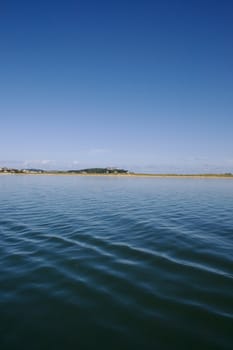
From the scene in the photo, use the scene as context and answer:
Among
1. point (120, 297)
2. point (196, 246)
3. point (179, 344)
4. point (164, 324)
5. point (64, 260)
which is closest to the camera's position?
point (179, 344)

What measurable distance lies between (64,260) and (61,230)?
4.33 metres

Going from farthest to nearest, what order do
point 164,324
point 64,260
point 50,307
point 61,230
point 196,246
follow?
1. point 61,230
2. point 196,246
3. point 64,260
4. point 50,307
5. point 164,324

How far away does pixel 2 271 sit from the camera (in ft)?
23.9

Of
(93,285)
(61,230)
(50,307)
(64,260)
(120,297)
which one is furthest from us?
(61,230)

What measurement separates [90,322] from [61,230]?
7.82m

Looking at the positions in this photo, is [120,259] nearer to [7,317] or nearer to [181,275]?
[181,275]

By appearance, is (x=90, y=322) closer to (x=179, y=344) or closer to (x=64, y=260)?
(x=179, y=344)

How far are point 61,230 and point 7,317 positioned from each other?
289 inches

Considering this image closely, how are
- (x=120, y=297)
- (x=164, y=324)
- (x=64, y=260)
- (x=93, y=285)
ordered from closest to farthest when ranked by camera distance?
1. (x=164, y=324)
2. (x=120, y=297)
3. (x=93, y=285)
4. (x=64, y=260)

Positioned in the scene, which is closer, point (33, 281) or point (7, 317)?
point (7, 317)

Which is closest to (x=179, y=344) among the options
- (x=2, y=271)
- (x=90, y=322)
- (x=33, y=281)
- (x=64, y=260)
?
(x=90, y=322)

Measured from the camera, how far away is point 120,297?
19.0ft

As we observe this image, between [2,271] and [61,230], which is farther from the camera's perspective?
[61,230]

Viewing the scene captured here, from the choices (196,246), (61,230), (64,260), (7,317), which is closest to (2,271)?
(64,260)
